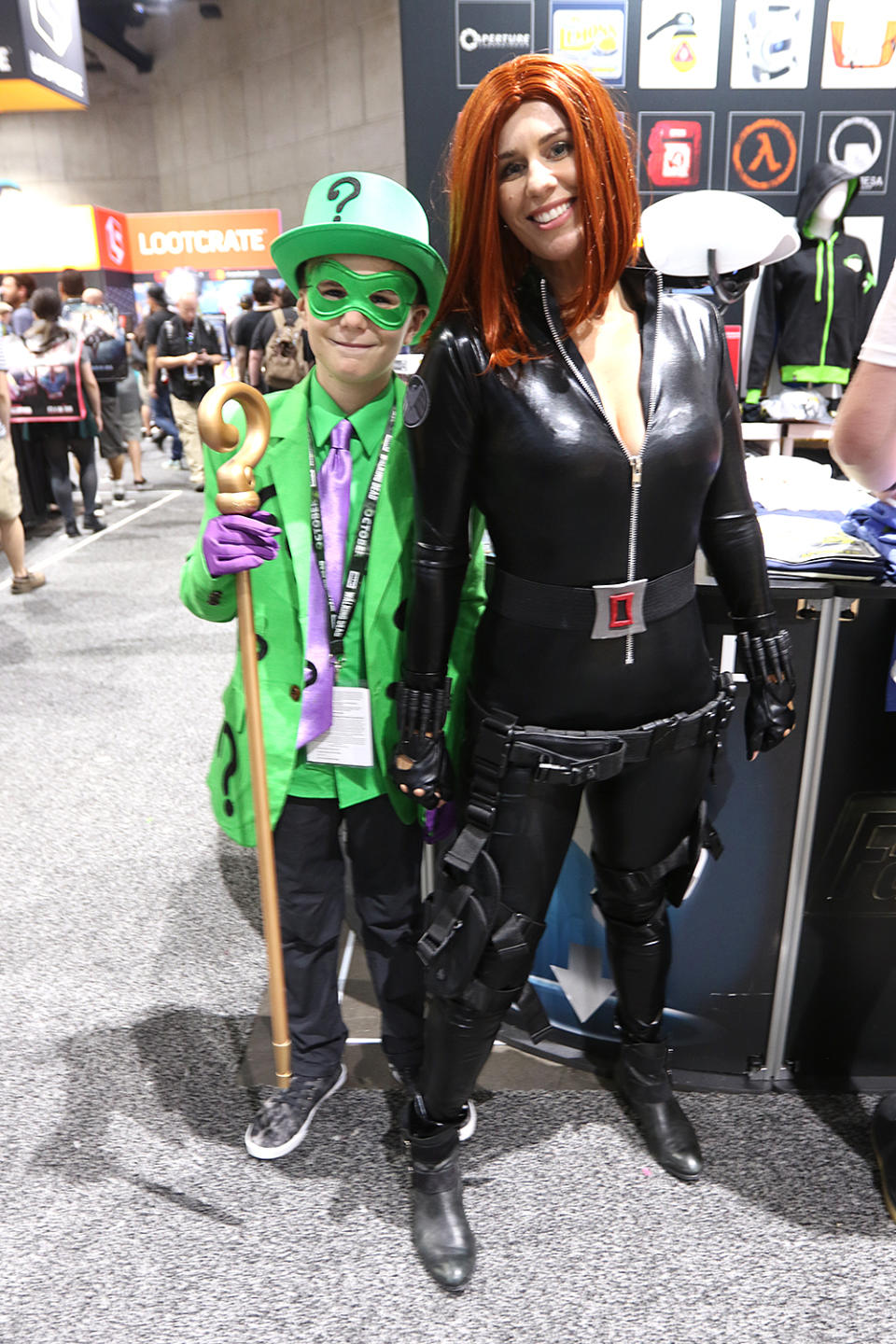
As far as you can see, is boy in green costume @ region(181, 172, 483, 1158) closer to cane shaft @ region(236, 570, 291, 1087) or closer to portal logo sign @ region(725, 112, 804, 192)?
cane shaft @ region(236, 570, 291, 1087)

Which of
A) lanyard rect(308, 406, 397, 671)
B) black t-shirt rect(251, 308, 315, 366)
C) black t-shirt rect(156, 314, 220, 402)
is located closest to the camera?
lanyard rect(308, 406, 397, 671)

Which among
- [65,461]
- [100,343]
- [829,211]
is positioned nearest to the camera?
[829,211]

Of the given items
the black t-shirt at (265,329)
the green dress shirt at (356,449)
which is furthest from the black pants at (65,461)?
the green dress shirt at (356,449)

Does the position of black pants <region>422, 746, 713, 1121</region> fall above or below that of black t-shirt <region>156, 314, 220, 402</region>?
below

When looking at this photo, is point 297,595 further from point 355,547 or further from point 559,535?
point 559,535

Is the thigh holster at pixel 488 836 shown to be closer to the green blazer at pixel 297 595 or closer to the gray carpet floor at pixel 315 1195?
the green blazer at pixel 297 595

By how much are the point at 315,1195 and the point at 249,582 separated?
1.21 meters

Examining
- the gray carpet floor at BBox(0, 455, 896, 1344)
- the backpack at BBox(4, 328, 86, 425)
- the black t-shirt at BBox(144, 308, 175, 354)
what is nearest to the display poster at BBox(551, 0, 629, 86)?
the gray carpet floor at BBox(0, 455, 896, 1344)

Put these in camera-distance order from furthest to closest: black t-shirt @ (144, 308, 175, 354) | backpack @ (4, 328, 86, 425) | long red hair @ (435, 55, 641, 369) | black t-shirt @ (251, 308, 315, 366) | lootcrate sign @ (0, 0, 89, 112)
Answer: black t-shirt @ (144, 308, 175, 354) → black t-shirt @ (251, 308, 315, 366) → backpack @ (4, 328, 86, 425) → lootcrate sign @ (0, 0, 89, 112) → long red hair @ (435, 55, 641, 369)

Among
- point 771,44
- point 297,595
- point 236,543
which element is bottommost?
point 297,595

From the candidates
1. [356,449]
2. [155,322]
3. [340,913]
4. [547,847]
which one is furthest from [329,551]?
[155,322]

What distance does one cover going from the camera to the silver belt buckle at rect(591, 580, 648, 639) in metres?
1.51

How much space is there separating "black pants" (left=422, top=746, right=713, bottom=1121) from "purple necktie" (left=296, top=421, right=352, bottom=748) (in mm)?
403

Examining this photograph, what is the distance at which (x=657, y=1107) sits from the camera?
204 cm
